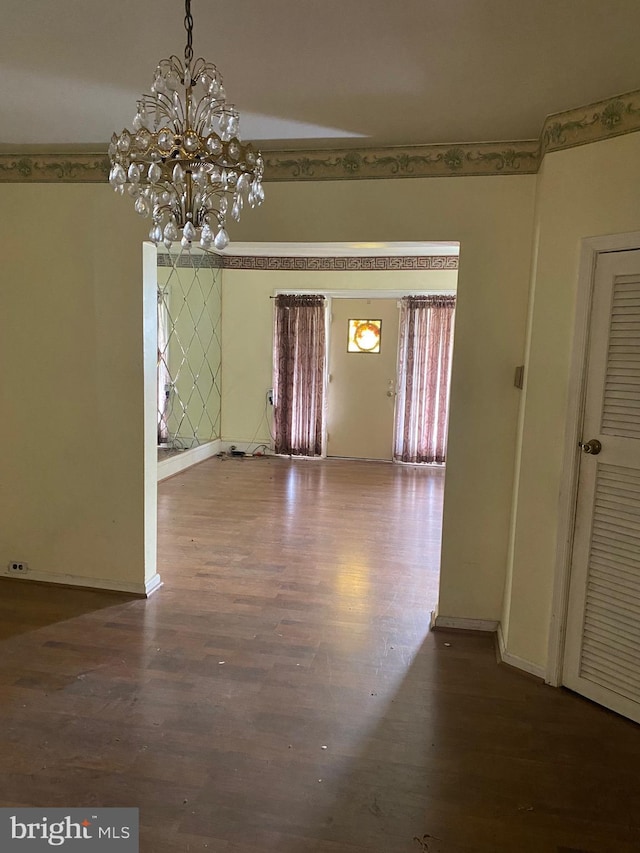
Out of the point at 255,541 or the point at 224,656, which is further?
the point at 255,541

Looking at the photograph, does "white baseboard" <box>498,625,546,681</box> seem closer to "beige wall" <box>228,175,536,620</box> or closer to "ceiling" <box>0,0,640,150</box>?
"beige wall" <box>228,175,536,620</box>

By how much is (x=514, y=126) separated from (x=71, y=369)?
2.64 meters

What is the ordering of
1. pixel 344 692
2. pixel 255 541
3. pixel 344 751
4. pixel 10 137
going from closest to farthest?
pixel 344 751 → pixel 344 692 → pixel 10 137 → pixel 255 541

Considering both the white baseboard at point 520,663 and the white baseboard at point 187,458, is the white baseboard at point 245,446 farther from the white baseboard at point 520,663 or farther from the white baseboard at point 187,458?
the white baseboard at point 520,663

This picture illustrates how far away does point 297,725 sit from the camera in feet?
7.67

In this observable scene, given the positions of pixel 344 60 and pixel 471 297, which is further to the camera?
pixel 471 297

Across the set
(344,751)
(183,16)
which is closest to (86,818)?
(344,751)

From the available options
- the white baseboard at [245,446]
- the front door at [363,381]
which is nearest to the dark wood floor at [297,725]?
the front door at [363,381]

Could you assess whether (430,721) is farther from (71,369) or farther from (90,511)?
(71,369)

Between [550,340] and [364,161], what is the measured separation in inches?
51.7

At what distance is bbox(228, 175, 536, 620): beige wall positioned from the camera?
9.58 feet

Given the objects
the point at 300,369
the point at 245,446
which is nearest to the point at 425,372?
the point at 300,369

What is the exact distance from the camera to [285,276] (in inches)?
291

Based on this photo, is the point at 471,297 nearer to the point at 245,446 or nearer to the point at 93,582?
the point at 93,582
